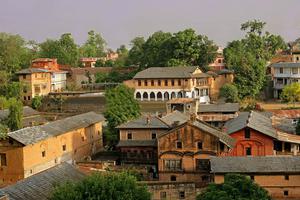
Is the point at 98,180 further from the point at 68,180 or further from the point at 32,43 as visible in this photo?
the point at 32,43

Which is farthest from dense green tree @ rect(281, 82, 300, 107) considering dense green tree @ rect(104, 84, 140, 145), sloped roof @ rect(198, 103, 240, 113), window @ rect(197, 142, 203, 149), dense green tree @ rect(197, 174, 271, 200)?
dense green tree @ rect(197, 174, 271, 200)

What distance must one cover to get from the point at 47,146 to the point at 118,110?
12.1 meters

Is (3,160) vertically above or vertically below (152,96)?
below

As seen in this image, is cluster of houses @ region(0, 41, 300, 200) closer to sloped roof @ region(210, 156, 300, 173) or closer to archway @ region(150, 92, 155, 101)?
sloped roof @ region(210, 156, 300, 173)

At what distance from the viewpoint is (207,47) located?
289ft

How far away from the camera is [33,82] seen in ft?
277

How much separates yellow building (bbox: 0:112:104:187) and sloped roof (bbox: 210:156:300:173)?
16.3 metres

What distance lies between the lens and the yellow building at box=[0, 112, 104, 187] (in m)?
42.1

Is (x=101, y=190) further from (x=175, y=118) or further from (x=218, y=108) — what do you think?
(x=218, y=108)

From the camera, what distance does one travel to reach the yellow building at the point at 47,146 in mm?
42125

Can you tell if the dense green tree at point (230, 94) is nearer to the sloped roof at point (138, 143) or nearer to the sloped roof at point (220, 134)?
the sloped roof at point (138, 143)

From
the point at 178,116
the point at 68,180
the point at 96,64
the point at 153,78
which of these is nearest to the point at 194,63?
the point at 153,78

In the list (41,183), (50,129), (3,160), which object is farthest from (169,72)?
(41,183)

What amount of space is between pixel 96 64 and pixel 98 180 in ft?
291
